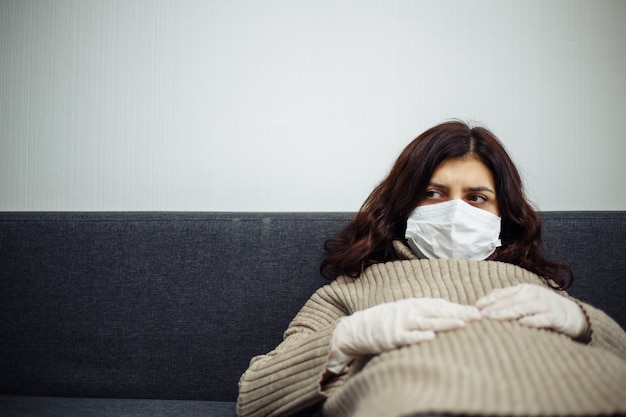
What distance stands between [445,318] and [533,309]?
6.4 inches

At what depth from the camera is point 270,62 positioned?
4.61 ft

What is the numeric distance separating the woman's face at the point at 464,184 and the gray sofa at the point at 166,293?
0.23 m

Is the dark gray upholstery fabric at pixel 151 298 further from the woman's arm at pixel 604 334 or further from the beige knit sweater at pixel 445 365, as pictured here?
the woman's arm at pixel 604 334

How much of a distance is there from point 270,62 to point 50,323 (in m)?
0.91

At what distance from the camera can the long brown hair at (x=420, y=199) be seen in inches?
43.7

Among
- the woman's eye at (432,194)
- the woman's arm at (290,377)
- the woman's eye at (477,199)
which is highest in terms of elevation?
the woman's eye at (432,194)

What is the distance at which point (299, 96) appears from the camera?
4.59 feet

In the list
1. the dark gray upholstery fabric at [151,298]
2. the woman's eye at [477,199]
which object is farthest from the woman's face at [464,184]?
the dark gray upholstery fabric at [151,298]

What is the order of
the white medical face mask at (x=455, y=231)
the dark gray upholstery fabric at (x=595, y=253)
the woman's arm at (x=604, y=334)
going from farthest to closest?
the dark gray upholstery fabric at (x=595, y=253) → the white medical face mask at (x=455, y=231) → the woman's arm at (x=604, y=334)

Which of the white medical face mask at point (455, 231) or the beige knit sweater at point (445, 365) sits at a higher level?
the white medical face mask at point (455, 231)

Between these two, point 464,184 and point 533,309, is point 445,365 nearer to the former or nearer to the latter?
point 533,309

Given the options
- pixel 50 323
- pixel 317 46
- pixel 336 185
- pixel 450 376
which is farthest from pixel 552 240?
pixel 50 323

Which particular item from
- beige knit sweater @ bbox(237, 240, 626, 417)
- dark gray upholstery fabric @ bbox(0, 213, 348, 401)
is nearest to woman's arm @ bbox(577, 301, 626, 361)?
beige knit sweater @ bbox(237, 240, 626, 417)

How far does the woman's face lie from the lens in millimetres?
1078
